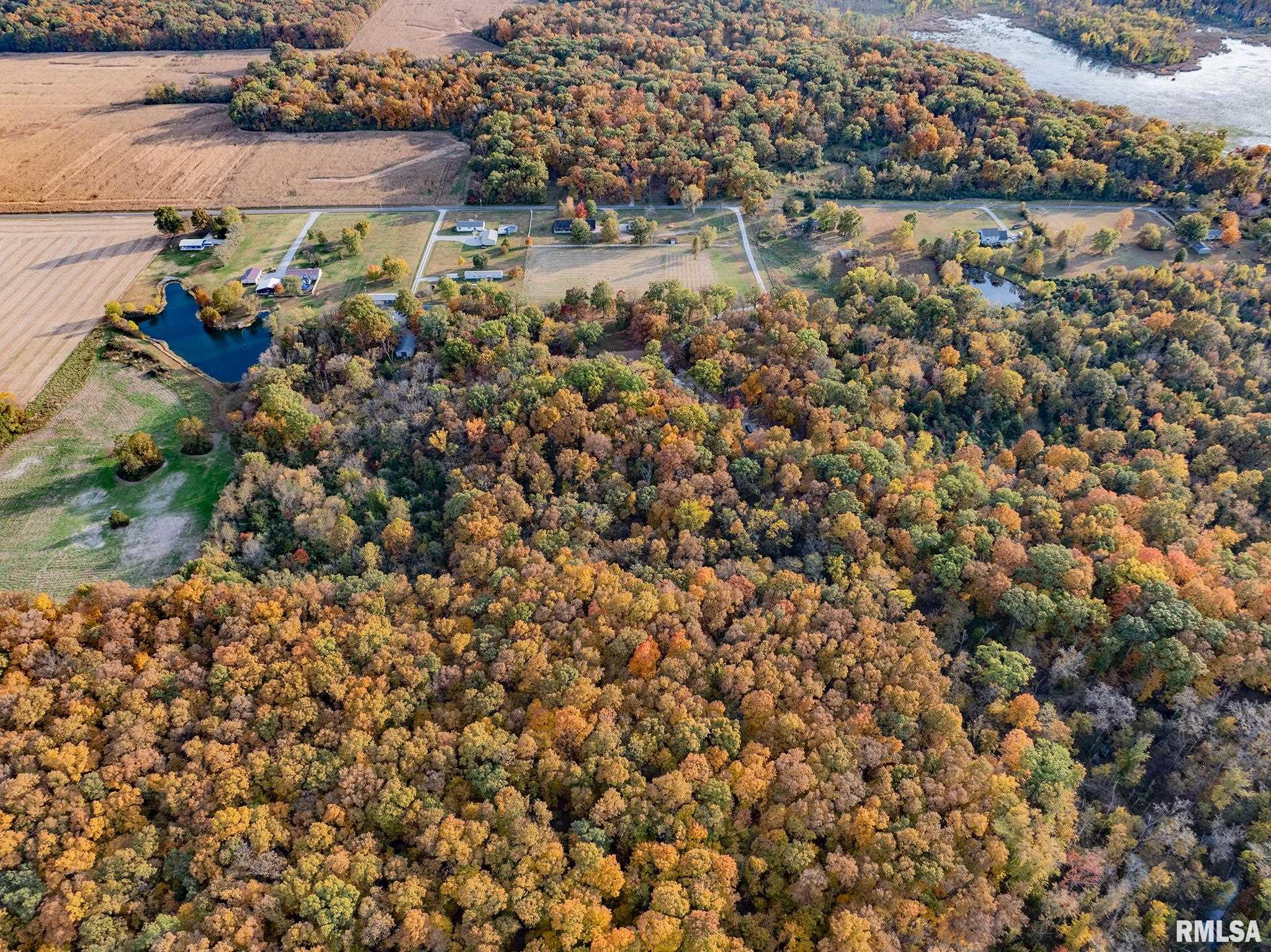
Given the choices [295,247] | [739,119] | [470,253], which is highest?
[739,119]

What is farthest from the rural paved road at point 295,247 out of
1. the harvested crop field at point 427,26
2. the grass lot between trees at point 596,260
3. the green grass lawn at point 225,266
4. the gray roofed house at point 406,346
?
the harvested crop field at point 427,26

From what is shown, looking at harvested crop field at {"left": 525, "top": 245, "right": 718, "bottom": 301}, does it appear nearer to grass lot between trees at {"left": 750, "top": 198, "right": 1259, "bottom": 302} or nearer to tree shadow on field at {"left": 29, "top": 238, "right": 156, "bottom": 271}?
grass lot between trees at {"left": 750, "top": 198, "right": 1259, "bottom": 302}

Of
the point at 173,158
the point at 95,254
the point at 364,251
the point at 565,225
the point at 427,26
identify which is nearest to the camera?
the point at 95,254

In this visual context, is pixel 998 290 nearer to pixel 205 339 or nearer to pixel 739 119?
pixel 739 119

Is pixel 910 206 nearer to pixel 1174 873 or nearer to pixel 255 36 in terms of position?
pixel 1174 873

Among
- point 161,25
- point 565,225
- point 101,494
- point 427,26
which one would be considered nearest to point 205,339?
point 101,494

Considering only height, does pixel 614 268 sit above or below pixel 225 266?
above
